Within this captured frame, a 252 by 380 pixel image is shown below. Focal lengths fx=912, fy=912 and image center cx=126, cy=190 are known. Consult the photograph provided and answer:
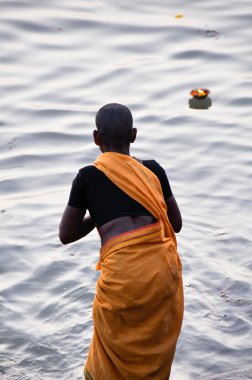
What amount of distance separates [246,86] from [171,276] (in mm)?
6326

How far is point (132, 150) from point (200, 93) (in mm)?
1448

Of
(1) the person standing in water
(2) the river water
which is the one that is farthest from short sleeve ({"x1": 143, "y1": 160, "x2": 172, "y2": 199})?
(2) the river water

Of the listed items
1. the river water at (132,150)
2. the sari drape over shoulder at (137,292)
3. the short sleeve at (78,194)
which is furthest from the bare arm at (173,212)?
the river water at (132,150)

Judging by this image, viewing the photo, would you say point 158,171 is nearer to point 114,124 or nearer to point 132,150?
point 114,124

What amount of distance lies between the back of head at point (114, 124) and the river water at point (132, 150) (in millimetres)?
1788

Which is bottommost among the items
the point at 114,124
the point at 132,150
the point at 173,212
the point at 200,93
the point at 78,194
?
the point at 132,150

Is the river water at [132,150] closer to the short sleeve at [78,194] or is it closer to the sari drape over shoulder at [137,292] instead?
the sari drape over shoulder at [137,292]

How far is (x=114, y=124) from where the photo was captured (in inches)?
167

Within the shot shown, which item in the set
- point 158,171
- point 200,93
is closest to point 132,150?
point 200,93

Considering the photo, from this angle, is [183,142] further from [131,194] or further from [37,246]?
[131,194]

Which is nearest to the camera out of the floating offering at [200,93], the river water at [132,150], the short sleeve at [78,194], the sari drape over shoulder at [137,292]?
the sari drape over shoulder at [137,292]

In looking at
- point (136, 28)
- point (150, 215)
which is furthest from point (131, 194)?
point (136, 28)

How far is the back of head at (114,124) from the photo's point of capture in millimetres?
4250

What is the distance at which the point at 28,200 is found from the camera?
789 centimetres
